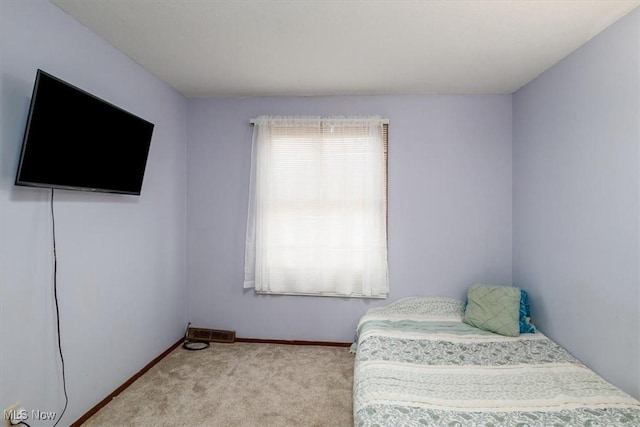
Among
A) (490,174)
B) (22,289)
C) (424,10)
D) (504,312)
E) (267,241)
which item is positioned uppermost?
(424,10)

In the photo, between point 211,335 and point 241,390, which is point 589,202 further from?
point 211,335

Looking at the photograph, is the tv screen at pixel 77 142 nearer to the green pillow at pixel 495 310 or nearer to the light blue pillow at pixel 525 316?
the green pillow at pixel 495 310

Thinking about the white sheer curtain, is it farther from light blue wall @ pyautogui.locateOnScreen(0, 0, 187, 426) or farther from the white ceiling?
light blue wall @ pyautogui.locateOnScreen(0, 0, 187, 426)

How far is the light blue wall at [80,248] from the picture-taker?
1.68 metres

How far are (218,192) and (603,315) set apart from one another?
3220 millimetres

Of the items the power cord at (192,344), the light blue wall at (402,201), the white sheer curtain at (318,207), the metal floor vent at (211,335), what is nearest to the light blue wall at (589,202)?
the light blue wall at (402,201)

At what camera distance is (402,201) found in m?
3.30

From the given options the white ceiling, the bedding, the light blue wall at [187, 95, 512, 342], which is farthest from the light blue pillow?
the white ceiling

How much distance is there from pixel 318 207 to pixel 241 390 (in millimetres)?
1688

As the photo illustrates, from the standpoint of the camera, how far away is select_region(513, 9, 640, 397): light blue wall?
6.03 ft

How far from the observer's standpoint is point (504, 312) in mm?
2707

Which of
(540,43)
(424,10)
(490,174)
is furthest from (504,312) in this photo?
(424,10)

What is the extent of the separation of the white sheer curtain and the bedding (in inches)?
27.0

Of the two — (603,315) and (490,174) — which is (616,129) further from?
(490,174)
